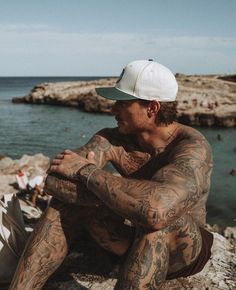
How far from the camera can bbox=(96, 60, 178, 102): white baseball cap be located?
145 inches

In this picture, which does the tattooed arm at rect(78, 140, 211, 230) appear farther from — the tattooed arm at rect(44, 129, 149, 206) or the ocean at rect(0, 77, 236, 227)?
the ocean at rect(0, 77, 236, 227)

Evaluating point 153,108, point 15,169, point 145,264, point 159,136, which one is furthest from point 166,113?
point 15,169

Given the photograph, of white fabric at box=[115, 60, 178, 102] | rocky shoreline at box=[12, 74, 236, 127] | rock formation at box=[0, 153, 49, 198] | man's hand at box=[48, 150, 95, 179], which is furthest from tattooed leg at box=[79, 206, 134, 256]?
rocky shoreline at box=[12, 74, 236, 127]

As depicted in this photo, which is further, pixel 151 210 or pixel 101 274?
pixel 101 274

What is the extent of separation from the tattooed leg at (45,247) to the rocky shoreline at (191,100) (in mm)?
37250

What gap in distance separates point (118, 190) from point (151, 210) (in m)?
0.33

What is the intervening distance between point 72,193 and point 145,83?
1169 millimetres

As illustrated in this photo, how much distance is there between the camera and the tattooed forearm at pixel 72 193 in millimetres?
3471

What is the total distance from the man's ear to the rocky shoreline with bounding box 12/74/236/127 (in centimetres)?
3684

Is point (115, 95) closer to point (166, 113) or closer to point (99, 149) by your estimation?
point (166, 113)

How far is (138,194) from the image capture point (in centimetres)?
304

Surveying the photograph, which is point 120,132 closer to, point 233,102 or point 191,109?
point 191,109

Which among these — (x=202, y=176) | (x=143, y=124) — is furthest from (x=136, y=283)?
(x=143, y=124)

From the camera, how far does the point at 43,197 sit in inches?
459
